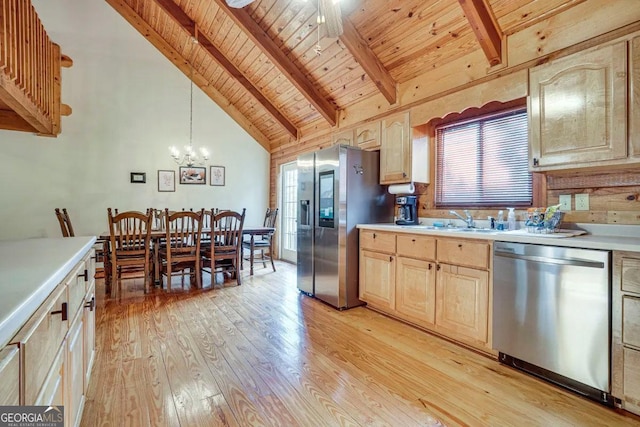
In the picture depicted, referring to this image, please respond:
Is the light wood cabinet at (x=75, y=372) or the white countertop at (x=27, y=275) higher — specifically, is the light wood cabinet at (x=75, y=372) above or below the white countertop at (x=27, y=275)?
below

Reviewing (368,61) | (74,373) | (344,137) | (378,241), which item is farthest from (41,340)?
(344,137)

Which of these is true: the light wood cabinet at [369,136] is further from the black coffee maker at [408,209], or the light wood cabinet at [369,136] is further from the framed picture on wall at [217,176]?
the framed picture on wall at [217,176]

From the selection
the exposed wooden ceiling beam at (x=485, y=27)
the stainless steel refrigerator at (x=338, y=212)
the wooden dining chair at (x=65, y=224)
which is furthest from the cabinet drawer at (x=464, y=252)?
the wooden dining chair at (x=65, y=224)

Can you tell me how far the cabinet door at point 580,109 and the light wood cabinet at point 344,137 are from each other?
238 cm

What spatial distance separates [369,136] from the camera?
3982 mm

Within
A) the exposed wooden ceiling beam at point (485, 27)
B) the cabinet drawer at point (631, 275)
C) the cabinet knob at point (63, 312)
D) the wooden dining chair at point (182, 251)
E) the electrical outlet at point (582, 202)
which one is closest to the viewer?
the cabinet knob at point (63, 312)

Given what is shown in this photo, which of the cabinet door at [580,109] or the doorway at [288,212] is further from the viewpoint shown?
the doorway at [288,212]

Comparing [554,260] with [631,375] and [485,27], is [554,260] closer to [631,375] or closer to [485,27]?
[631,375]

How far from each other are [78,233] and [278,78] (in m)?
4.14

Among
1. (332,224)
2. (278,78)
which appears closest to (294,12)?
(278,78)

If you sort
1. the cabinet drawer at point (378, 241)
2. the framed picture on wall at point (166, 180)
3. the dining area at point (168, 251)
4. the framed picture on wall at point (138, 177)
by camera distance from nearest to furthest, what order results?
the cabinet drawer at point (378, 241) → the dining area at point (168, 251) → the framed picture on wall at point (138, 177) → the framed picture on wall at point (166, 180)

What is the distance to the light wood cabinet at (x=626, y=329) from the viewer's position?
5.44 feet

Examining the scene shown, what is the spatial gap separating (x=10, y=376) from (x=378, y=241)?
2.87 meters

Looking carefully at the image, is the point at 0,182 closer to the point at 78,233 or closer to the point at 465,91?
the point at 78,233
